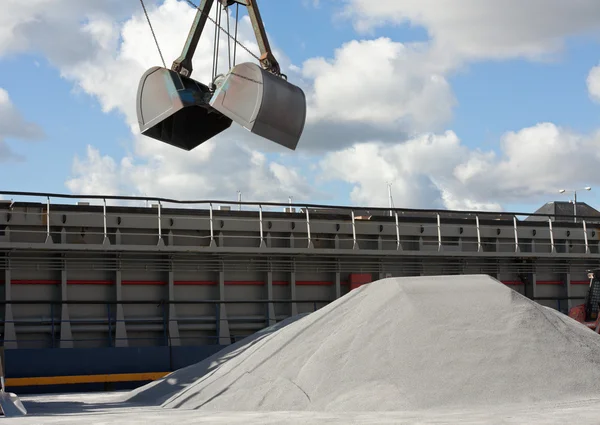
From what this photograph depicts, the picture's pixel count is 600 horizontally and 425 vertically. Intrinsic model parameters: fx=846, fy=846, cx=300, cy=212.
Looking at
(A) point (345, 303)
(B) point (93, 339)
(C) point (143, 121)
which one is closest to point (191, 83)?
(C) point (143, 121)

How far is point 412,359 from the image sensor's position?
1108 centimetres

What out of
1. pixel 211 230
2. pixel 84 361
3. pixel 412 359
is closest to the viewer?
pixel 412 359

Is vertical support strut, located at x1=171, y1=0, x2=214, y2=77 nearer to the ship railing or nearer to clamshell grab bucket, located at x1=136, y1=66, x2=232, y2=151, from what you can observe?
clamshell grab bucket, located at x1=136, y1=66, x2=232, y2=151

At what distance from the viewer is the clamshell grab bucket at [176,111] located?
13094 mm

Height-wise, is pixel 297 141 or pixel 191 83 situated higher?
pixel 191 83

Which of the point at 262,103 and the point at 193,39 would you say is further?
the point at 193,39

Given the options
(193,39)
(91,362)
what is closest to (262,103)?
(193,39)

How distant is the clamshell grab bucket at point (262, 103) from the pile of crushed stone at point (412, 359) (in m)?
3.04

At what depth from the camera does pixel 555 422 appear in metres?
7.80

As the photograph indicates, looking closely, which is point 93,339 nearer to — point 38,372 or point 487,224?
point 38,372

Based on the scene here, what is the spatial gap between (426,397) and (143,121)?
6385 mm

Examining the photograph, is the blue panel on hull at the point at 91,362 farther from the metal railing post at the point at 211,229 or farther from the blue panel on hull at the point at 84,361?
the metal railing post at the point at 211,229

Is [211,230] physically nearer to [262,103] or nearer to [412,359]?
[262,103]

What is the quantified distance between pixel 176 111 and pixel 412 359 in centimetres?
523
